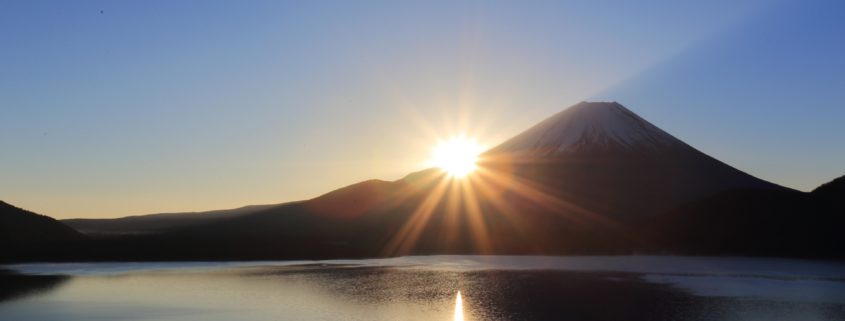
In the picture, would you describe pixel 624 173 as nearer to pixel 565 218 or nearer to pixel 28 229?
pixel 565 218

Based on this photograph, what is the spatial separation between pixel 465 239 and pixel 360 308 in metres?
97.4

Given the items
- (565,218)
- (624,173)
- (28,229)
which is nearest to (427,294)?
(565,218)

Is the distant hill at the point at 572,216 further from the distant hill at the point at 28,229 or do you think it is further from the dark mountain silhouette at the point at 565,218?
the distant hill at the point at 28,229

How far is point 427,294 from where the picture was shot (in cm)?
4828

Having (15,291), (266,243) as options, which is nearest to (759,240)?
(266,243)

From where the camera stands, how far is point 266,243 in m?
140

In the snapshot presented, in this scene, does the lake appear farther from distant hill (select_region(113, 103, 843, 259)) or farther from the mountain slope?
the mountain slope

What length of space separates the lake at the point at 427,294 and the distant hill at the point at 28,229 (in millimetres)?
61457

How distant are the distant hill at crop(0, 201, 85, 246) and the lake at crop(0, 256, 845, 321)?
2420 inches

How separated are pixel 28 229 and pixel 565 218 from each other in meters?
98.0

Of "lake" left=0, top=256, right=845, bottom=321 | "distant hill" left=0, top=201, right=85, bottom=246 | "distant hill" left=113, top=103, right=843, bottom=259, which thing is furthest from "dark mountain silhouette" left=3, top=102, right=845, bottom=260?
"lake" left=0, top=256, right=845, bottom=321

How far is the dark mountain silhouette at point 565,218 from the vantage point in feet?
387

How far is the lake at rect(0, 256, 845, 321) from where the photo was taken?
38844mm

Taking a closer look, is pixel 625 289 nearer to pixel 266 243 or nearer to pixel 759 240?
pixel 759 240
